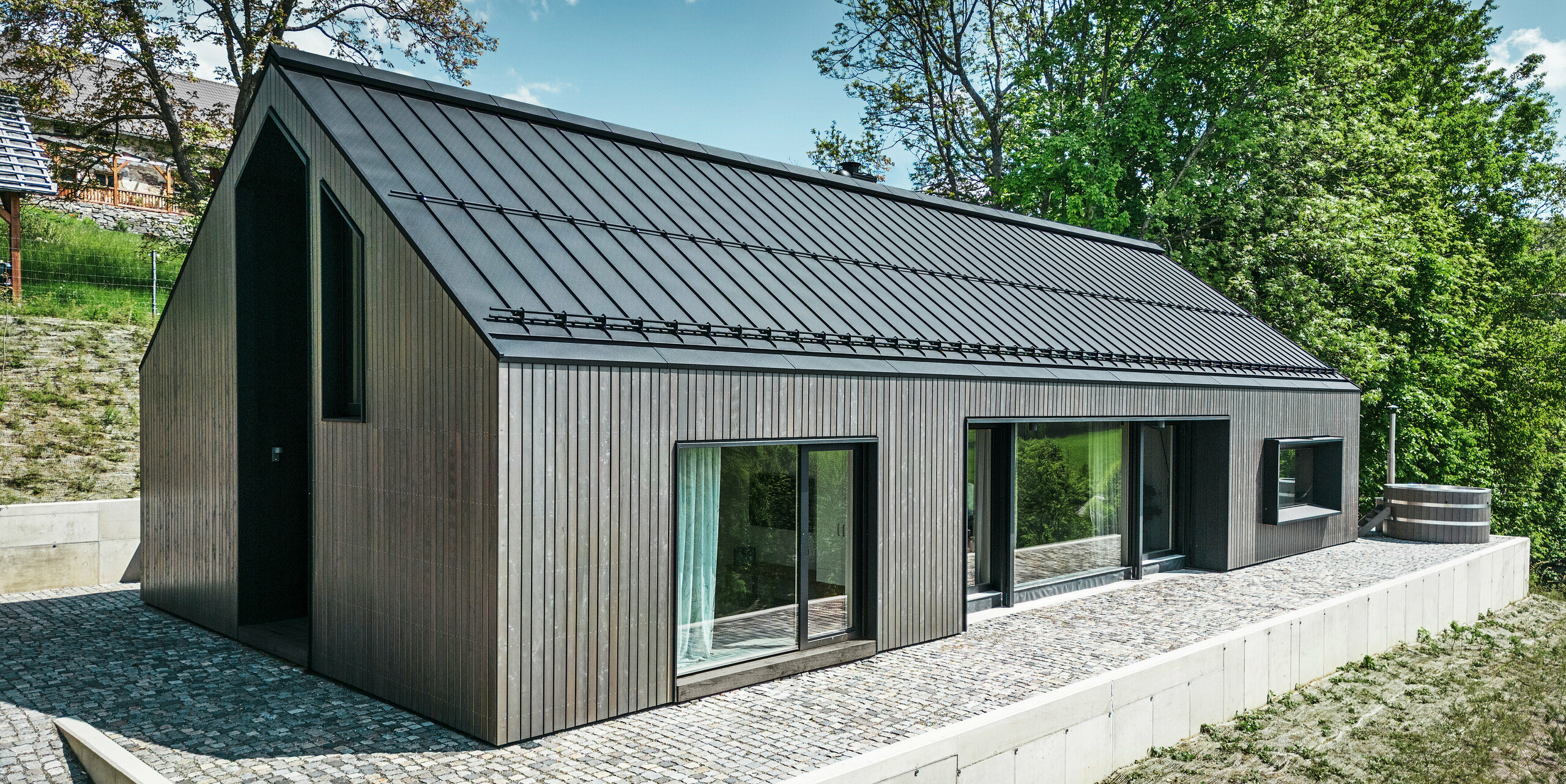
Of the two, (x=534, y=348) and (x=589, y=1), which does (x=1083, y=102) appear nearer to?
(x=589, y=1)

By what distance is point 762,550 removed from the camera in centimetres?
761

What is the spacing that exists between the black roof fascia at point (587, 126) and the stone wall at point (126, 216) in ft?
53.7

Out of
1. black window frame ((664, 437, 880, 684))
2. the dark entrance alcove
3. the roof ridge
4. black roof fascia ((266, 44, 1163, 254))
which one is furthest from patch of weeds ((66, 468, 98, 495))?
black window frame ((664, 437, 880, 684))

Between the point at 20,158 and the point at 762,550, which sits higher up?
the point at 20,158

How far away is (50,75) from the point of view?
17438 mm

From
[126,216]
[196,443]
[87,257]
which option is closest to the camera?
[196,443]

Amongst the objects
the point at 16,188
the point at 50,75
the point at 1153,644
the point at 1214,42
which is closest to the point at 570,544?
the point at 1153,644

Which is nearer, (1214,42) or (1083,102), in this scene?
(1214,42)

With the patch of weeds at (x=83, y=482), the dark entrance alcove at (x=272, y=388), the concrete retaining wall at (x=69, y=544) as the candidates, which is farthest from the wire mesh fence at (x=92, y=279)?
the dark entrance alcove at (x=272, y=388)

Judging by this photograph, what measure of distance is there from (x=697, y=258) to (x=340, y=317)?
9.69ft

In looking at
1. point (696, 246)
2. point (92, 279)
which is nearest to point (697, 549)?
point (696, 246)

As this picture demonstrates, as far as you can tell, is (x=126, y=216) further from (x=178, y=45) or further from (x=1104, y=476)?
(x=1104, y=476)

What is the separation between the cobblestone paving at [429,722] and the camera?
18.2 feet

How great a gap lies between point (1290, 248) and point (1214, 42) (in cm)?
463
